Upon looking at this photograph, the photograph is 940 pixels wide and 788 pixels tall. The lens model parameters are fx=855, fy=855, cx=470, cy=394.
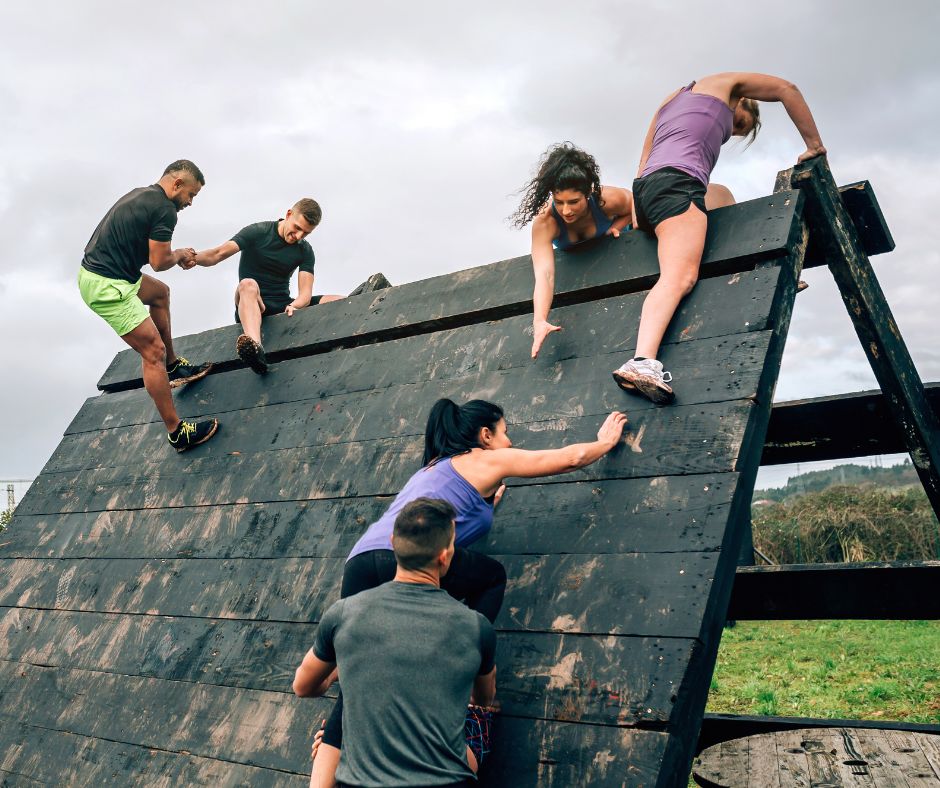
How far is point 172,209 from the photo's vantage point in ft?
14.7

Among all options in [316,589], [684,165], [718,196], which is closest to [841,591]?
[718,196]

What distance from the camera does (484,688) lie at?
2176 millimetres

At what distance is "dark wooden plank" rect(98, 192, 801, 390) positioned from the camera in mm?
3184

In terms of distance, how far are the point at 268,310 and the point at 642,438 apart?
323 cm

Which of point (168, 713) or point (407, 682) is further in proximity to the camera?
point (168, 713)

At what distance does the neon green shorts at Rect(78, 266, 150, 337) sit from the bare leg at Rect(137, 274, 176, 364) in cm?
31

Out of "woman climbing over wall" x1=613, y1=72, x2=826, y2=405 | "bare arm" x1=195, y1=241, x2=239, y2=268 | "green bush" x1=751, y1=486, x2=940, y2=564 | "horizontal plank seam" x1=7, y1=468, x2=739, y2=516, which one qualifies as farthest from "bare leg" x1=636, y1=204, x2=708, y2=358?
"green bush" x1=751, y1=486, x2=940, y2=564

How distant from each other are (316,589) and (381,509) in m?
0.37

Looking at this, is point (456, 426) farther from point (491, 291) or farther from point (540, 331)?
point (491, 291)

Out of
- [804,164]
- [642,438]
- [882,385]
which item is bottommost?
[642,438]

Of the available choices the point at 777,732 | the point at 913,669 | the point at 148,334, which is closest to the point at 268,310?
the point at 148,334

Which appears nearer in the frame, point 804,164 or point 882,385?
point 804,164

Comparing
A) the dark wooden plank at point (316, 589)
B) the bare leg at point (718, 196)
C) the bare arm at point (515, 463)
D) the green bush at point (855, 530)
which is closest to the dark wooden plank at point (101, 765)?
the dark wooden plank at point (316, 589)

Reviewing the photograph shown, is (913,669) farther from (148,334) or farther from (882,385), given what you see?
(148,334)
